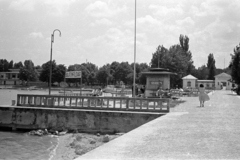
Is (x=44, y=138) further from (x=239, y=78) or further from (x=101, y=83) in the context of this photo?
(x=101, y=83)

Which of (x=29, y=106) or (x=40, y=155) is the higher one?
(x=29, y=106)

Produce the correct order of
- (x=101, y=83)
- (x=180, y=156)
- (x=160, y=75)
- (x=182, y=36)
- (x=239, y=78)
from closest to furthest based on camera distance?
1. (x=180, y=156)
2. (x=160, y=75)
3. (x=239, y=78)
4. (x=182, y=36)
5. (x=101, y=83)

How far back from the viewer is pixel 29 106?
71.8 ft

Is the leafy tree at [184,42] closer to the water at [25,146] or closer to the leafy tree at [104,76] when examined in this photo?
the leafy tree at [104,76]

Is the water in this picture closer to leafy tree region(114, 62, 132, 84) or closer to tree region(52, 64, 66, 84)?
tree region(52, 64, 66, 84)

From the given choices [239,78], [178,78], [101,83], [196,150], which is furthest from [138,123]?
[101,83]

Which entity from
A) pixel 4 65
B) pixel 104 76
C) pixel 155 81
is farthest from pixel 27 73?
pixel 155 81

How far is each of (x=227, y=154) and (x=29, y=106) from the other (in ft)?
58.2

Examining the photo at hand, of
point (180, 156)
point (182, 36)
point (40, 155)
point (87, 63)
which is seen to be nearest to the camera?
point (180, 156)

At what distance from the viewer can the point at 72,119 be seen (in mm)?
19578

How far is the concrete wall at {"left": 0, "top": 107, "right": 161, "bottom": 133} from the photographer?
18.0m

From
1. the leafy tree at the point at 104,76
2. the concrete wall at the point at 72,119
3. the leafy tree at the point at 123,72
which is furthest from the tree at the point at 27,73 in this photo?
the concrete wall at the point at 72,119

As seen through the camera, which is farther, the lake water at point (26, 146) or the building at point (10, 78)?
the building at point (10, 78)

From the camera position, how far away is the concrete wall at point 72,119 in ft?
59.2
